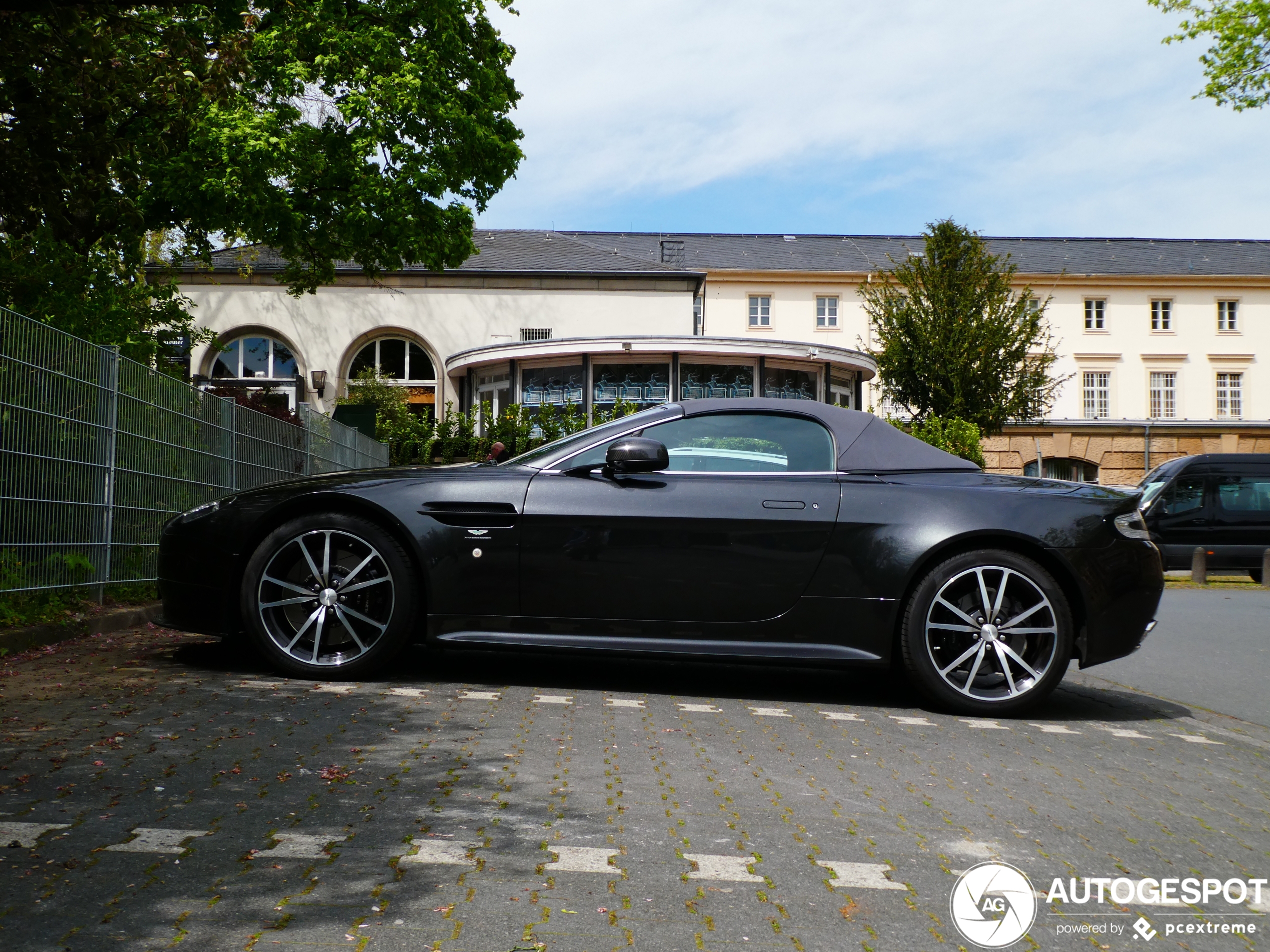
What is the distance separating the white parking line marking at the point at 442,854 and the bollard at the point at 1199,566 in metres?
17.2

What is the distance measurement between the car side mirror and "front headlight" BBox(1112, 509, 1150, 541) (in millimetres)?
2160

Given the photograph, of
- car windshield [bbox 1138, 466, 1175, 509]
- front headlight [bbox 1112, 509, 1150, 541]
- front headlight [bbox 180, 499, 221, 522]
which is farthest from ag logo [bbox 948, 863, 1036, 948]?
car windshield [bbox 1138, 466, 1175, 509]

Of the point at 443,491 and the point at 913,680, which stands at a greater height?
the point at 443,491

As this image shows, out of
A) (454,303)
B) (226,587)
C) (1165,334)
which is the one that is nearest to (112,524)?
(226,587)

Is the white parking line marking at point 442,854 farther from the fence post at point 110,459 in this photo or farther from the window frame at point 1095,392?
the window frame at point 1095,392

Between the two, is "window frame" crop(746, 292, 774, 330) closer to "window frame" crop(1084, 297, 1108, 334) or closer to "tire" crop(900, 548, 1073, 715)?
"window frame" crop(1084, 297, 1108, 334)

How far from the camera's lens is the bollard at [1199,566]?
17.6 metres

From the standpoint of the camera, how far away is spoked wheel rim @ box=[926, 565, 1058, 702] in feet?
17.0

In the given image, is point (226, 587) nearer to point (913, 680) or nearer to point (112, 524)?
point (112, 524)

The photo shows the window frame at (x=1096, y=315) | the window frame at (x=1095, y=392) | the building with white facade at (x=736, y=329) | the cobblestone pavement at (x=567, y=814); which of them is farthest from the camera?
the window frame at (x=1096, y=315)

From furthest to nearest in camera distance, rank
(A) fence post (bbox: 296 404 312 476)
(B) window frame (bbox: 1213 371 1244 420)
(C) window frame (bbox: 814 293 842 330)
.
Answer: (B) window frame (bbox: 1213 371 1244 420) → (C) window frame (bbox: 814 293 842 330) → (A) fence post (bbox: 296 404 312 476)

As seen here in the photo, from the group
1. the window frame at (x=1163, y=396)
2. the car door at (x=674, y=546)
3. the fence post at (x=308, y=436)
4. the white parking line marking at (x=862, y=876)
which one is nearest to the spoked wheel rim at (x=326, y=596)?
the car door at (x=674, y=546)

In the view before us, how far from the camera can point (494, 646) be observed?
5.25 meters

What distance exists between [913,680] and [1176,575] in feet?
55.7
